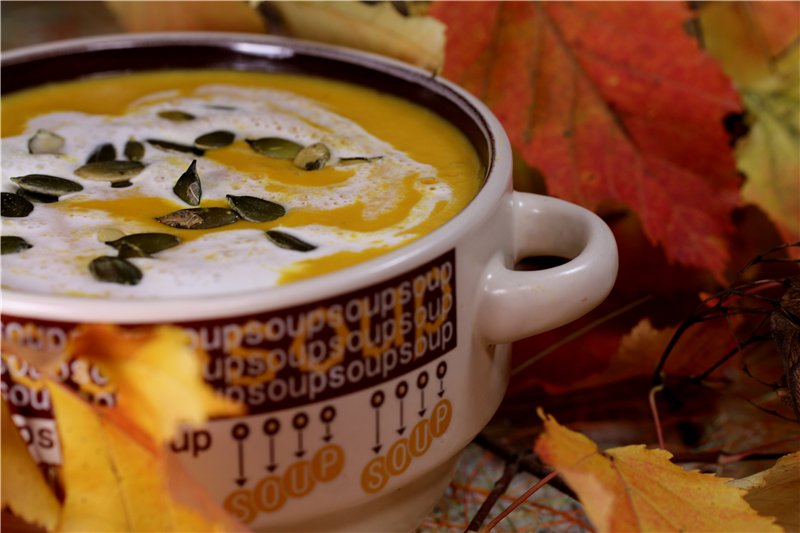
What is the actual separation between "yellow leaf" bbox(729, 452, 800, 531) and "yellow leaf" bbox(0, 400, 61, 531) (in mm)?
503

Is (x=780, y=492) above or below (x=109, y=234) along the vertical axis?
below

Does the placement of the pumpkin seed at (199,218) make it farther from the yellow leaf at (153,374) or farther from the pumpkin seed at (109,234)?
the yellow leaf at (153,374)

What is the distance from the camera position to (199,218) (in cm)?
81

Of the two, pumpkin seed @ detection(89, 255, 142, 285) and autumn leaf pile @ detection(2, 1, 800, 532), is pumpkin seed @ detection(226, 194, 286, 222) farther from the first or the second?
autumn leaf pile @ detection(2, 1, 800, 532)

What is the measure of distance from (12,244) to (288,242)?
19 centimetres

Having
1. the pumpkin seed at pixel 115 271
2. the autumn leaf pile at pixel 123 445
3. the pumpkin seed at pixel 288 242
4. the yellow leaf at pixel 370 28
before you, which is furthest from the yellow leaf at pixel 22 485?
the yellow leaf at pixel 370 28

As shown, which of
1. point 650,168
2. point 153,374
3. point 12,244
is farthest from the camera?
point 650,168

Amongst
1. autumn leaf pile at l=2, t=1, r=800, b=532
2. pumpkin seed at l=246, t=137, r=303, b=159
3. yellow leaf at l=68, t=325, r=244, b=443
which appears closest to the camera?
yellow leaf at l=68, t=325, r=244, b=443

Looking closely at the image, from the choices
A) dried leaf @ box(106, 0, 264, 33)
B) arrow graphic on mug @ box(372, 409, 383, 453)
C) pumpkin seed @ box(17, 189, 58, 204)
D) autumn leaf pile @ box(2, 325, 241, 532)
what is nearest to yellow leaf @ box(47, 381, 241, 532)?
autumn leaf pile @ box(2, 325, 241, 532)

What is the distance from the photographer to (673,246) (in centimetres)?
110

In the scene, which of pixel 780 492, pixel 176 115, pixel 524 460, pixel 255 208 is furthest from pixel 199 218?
pixel 780 492

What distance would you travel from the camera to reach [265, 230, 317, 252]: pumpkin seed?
2.47 ft

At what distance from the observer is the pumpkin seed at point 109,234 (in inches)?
30.3

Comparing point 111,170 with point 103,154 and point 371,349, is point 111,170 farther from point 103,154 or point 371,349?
point 371,349
